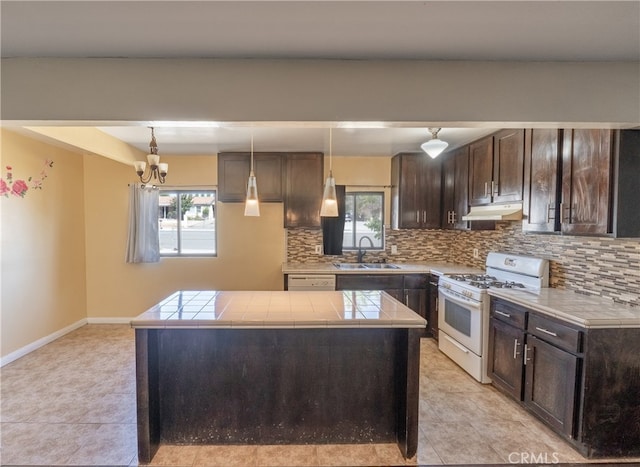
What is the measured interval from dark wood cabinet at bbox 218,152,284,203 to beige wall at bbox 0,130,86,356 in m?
1.95

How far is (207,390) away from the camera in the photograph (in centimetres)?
215

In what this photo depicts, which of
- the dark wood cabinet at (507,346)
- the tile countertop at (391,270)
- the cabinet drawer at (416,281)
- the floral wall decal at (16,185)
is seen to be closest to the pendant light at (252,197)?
the tile countertop at (391,270)

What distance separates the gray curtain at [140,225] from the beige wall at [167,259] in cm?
19

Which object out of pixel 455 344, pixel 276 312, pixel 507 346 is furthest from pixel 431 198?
pixel 276 312

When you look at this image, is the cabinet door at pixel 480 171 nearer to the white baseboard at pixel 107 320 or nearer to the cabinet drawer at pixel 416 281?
the cabinet drawer at pixel 416 281

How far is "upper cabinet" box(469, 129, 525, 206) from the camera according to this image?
2945mm

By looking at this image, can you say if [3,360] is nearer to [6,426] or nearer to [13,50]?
[6,426]

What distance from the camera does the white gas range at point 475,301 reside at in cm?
296

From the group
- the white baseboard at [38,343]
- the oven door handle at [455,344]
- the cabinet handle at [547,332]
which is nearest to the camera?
the cabinet handle at [547,332]

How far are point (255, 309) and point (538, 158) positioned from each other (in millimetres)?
2601

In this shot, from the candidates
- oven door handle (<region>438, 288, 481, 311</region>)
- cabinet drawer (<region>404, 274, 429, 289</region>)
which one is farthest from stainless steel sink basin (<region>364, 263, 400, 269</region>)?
oven door handle (<region>438, 288, 481, 311</region>)

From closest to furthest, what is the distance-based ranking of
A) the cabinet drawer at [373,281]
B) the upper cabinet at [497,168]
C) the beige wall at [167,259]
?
1. the upper cabinet at [497,168]
2. the cabinet drawer at [373,281]
3. the beige wall at [167,259]

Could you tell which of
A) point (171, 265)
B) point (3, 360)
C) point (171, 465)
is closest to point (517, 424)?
point (171, 465)

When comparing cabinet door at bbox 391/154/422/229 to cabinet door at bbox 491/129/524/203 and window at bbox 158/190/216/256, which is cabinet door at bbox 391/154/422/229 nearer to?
cabinet door at bbox 491/129/524/203
